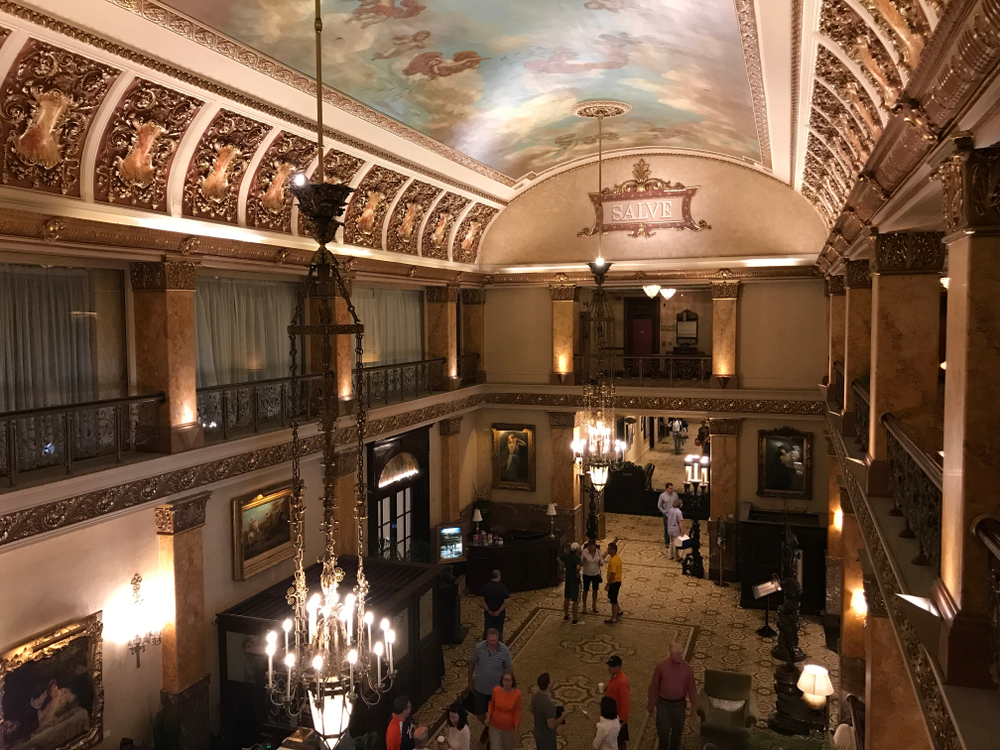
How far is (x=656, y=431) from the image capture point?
3003 centimetres

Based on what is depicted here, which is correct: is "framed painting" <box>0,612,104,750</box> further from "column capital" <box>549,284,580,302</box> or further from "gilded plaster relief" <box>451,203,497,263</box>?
"column capital" <box>549,284,580,302</box>

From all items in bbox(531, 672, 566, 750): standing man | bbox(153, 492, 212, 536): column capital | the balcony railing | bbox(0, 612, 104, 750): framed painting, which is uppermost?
the balcony railing

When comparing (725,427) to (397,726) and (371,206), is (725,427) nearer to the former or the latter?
(371,206)

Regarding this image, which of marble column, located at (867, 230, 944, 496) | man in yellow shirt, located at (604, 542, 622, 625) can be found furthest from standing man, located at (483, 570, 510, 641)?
marble column, located at (867, 230, 944, 496)

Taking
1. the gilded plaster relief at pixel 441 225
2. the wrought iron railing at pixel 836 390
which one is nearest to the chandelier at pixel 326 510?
the wrought iron railing at pixel 836 390

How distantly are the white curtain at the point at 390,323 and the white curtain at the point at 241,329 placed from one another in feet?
6.73

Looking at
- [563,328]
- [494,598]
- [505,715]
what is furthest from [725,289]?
[505,715]

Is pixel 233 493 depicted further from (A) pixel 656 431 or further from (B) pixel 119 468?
(A) pixel 656 431

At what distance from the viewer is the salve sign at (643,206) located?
15719mm

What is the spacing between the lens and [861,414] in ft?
28.5

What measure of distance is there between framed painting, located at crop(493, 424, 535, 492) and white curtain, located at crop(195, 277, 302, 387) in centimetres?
656

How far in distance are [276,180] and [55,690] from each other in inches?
259

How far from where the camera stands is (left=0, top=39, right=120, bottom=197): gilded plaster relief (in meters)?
6.71

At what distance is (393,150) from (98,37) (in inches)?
198
